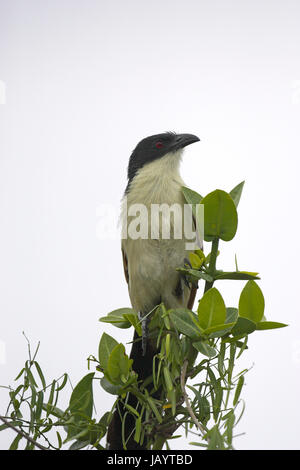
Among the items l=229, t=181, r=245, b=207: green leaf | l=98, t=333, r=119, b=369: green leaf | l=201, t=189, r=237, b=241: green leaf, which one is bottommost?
l=98, t=333, r=119, b=369: green leaf

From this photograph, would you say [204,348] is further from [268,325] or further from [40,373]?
[40,373]

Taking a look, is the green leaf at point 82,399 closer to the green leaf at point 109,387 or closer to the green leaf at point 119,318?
the green leaf at point 109,387

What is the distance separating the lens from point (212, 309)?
126 cm

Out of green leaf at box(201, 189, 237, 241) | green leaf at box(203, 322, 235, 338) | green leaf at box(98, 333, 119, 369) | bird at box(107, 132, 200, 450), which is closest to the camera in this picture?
green leaf at box(203, 322, 235, 338)

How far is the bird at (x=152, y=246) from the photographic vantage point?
7.22ft

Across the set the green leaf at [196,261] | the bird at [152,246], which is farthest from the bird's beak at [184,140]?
the green leaf at [196,261]

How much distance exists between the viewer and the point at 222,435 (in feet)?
3.75

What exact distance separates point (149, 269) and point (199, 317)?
39.9 inches

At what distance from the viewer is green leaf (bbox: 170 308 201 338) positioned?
1.30 metres

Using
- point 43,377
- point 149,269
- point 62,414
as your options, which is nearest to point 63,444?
point 62,414

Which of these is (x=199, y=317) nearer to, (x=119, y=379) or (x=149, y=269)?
(x=119, y=379)

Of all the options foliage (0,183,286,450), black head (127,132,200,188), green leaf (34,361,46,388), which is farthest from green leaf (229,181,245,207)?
black head (127,132,200,188)

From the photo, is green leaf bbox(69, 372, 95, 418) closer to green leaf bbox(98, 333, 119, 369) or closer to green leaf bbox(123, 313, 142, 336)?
green leaf bbox(98, 333, 119, 369)
